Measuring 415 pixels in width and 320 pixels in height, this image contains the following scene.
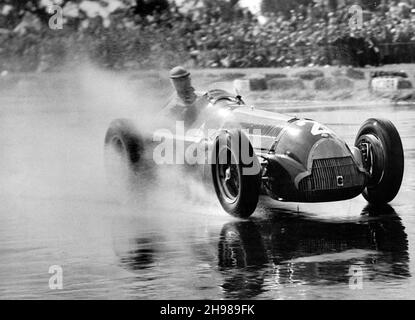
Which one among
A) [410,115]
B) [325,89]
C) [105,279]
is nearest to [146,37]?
[325,89]

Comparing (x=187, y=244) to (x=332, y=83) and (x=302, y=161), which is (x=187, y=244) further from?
(x=332, y=83)

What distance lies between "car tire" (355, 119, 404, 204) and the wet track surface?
7.0 inches

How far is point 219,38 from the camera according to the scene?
91.2 feet

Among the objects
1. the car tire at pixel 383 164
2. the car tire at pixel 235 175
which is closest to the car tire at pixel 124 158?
the car tire at pixel 235 175

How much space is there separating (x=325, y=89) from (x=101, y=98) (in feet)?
17.9

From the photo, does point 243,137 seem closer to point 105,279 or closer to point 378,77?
point 105,279

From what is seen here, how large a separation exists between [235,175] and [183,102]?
189 centimetres

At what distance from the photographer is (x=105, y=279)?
7512 millimetres

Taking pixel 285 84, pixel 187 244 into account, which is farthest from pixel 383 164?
pixel 285 84

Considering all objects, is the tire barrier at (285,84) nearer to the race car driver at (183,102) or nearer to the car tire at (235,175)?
the race car driver at (183,102)

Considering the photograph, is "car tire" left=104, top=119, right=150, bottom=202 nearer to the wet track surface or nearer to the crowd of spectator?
the wet track surface

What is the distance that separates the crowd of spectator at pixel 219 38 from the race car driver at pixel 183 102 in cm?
1265

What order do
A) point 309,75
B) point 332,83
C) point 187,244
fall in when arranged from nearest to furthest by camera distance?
1. point 187,244
2. point 332,83
3. point 309,75

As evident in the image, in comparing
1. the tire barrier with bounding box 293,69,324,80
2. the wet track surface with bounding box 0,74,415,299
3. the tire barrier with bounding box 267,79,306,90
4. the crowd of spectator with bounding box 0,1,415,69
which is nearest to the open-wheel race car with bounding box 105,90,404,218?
the wet track surface with bounding box 0,74,415,299
